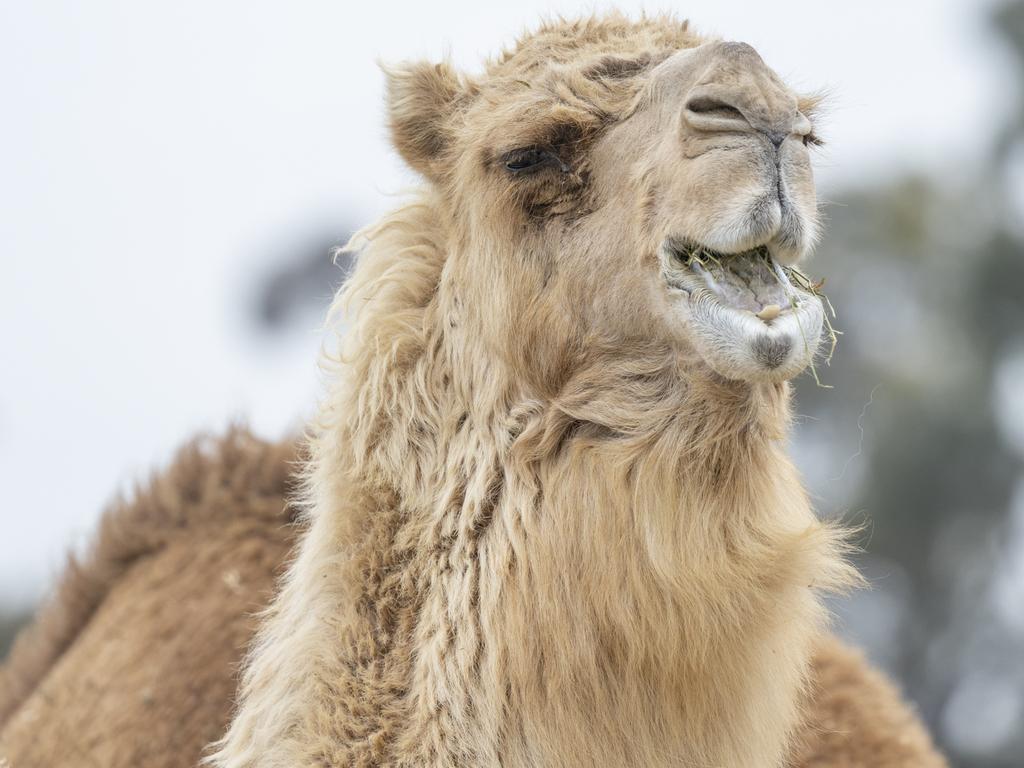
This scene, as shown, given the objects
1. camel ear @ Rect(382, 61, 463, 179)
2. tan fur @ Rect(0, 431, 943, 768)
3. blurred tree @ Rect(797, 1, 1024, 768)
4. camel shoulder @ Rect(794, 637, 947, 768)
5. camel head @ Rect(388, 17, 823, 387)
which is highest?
camel ear @ Rect(382, 61, 463, 179)

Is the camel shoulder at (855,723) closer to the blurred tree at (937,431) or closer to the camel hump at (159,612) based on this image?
the camel hump at (159,612)

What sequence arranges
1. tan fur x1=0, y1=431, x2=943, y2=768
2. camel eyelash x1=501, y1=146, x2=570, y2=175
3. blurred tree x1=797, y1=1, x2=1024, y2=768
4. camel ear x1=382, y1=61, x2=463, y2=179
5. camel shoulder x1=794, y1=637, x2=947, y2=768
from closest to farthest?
camel eyelash x1=501, y1=146, x2=570, y2=175 → camel ear x1=382, y1=61, x2=463, y2=179 → tan fur x1=0, y1=431, x2=943, y2=768 → camel shoulder x1=794, y1=637, x2=947, y2=768 → blurred tree x1=797, y1=1, x2=1024, y2=768

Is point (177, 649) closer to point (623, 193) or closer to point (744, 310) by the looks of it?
point (623, 193)

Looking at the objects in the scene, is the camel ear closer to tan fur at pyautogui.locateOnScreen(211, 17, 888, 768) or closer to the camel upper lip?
tan fur at pyautogui.locateOnScreen(211, 17, 888, 768)

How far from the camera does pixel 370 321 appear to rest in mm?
4074

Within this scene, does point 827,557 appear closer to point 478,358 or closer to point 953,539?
point 478,358

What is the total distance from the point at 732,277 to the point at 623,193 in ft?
1.51

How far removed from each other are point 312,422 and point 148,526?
1717 millimetres

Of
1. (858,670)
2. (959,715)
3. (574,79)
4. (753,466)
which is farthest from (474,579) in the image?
(959,715)

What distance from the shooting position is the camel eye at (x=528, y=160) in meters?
3.82

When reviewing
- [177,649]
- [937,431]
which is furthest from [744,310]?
[937,431]

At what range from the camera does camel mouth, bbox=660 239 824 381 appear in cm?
321

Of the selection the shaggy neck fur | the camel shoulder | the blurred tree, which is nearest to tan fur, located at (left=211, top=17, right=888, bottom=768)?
the shaggy neck fur

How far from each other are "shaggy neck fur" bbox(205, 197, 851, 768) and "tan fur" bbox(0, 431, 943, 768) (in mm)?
997
